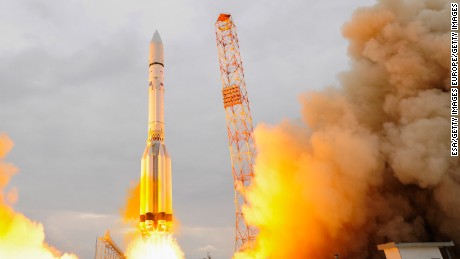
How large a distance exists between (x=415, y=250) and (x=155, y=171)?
1781 cm

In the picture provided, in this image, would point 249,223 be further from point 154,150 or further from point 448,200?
point 448,200

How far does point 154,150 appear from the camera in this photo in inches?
1157

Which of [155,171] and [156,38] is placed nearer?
[155,171]

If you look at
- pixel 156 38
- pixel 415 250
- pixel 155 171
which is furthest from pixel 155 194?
pixel 415 250

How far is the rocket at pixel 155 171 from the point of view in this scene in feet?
91.8

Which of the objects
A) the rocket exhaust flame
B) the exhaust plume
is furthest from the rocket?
the exhaust plume

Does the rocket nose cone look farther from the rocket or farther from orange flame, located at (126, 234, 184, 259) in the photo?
orange flame, located at (126, 234, 184, 259)

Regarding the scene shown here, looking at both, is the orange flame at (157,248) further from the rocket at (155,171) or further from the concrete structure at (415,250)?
the concrete structure at (415,250)

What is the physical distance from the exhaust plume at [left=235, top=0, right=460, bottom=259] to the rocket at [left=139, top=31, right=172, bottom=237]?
11.1 meters

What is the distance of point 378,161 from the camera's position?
32.3 m

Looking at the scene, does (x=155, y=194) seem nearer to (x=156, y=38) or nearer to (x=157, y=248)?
(x=157, y=248)

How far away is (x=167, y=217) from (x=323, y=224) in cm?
1262

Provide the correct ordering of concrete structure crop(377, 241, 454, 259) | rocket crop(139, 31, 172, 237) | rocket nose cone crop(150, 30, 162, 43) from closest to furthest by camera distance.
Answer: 1. concrete structure crop(377, 241, 454, 259)
2. rocket crop(139, 31, 172, 237)
3. rocket nose cone crop(150, 30, 162, 43)

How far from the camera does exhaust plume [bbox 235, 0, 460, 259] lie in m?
30.2
